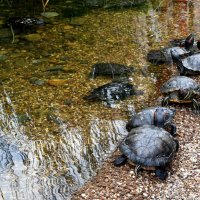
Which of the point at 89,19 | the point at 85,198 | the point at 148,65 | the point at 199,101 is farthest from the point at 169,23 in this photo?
the point at 85,198

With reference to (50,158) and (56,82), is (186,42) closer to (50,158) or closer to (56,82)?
(56,82)

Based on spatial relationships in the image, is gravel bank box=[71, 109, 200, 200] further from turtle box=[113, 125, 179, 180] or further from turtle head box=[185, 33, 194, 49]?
turtle head box=[185, 33, 194, 49]

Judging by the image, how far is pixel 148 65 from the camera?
851cm

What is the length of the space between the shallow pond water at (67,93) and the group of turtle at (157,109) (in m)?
0.24

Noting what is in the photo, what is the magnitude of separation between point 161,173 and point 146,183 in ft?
0.77

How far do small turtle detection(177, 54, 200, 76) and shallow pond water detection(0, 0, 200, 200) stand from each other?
309mm

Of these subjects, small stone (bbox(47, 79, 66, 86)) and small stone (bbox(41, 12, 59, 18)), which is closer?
small stone (bbox(47, 79, 66, 86))

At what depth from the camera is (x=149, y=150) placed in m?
5.02

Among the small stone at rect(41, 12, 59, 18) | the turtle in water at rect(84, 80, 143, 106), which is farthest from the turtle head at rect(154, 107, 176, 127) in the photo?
the small stone at rect(41, 12, 59, 18)

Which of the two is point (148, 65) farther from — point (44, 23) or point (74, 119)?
point (44, 23)

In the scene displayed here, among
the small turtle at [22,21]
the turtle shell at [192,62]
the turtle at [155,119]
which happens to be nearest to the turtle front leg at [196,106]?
the turtle at [155,119]

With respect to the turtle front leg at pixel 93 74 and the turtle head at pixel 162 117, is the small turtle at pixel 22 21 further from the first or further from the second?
the turtle head at pixel 162 117

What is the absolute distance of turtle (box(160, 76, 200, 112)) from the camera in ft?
22.2

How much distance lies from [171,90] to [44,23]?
5155 mm
